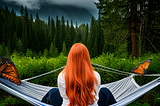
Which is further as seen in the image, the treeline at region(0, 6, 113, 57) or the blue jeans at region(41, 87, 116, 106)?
the treeline at region(0, 6, 113, 57)

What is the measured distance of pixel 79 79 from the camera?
91cm

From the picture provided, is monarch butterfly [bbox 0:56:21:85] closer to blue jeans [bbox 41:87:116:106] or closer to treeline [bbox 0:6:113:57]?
blue jeans [bbox 41:87:116:106]

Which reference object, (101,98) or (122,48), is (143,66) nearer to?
(101,98)

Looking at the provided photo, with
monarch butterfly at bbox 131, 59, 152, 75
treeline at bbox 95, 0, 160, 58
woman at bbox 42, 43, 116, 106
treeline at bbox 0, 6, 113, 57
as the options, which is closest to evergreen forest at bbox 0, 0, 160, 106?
treeline at bbox 95, 0, 160, 58

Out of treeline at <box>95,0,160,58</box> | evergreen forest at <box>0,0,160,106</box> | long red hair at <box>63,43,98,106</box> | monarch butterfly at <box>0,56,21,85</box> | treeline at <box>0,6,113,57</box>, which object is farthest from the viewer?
treeline at <box>0,6,113,57</box>

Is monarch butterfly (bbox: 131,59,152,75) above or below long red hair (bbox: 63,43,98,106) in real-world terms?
below

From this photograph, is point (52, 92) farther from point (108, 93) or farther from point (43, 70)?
point (43, 70)

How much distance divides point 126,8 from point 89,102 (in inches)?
194

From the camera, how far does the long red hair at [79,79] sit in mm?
906

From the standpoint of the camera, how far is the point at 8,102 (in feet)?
6.03

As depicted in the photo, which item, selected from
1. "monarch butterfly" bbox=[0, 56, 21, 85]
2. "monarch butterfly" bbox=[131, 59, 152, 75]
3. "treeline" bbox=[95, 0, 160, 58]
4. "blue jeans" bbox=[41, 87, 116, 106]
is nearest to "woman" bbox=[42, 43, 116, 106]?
"blue jeans" bbox=[41, 87, 116, 106]

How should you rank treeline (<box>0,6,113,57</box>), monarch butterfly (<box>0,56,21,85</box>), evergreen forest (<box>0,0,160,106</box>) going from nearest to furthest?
1. monarch butterfly (<box>0,56,21,85</box>)
2. evergreen forest (<box>0,0,160,106</box>)
3. treeline (<box>0,6,113,57</box>)

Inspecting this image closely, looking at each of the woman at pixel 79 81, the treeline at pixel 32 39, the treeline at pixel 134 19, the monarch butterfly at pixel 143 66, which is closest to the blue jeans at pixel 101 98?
the woman at pixel 79 81

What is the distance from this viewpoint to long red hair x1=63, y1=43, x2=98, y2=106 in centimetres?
91
